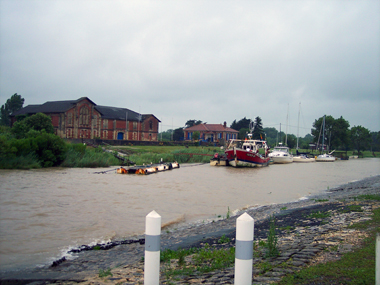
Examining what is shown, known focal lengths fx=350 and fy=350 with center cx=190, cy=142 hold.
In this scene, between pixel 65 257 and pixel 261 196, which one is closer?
pixel 65 257

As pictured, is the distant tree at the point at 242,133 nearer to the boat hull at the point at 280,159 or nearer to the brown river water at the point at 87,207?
the boat hull at the point at 280,159

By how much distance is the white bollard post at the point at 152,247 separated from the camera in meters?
4.11

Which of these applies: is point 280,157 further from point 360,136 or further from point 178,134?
point 360,136

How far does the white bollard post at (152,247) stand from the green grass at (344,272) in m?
2.00

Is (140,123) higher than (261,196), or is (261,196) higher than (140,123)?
(140,123)

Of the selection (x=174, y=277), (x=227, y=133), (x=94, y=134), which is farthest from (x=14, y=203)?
(x=227, y=133)

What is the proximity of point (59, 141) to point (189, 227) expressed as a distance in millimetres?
26605

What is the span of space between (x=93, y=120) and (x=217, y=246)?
58261 mm

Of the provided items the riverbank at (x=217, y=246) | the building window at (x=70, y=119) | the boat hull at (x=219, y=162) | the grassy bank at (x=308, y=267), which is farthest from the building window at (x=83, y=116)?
the grassy bank at (x=308, y=267)

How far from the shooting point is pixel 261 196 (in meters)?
21.5

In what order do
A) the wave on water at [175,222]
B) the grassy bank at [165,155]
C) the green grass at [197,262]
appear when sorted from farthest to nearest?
the grassy bank at [165,155] → the wave on water at [175,222] → the green grass at [197,262]

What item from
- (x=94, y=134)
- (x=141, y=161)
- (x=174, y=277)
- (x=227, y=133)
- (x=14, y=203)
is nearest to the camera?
(x=174, y=277)

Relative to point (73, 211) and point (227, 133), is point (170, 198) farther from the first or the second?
point (227, 133)

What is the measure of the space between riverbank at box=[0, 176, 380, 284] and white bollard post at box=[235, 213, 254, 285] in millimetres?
1441
